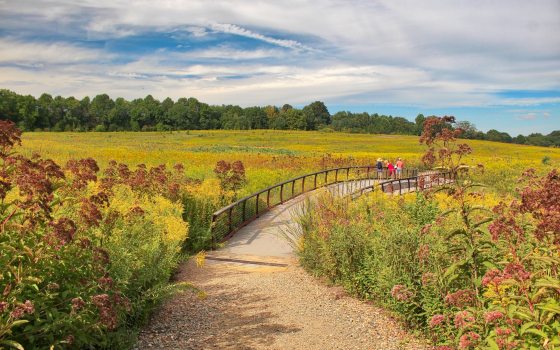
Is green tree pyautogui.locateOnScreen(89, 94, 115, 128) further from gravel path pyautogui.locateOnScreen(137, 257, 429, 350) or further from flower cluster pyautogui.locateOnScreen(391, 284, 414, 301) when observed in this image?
flower cluster pyautogui.locateOnScreen(391, 284, 414, 301)

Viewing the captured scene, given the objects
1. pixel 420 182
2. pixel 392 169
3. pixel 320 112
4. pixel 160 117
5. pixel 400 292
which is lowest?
pixel 400 292

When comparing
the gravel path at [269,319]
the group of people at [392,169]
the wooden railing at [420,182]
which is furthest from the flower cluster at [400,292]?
the group of people at [392,169]

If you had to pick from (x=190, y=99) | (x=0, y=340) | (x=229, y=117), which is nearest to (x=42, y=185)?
(x=0, y=340)

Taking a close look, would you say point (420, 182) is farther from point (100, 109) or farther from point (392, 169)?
point (100, 109)

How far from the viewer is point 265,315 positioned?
21.2ft

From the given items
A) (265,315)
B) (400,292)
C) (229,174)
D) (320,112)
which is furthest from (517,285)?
(320,112)

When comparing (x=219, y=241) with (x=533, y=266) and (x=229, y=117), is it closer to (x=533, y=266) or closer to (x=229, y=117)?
(x=533, y=266)

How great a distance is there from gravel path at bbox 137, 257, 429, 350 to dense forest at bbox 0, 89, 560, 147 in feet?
304

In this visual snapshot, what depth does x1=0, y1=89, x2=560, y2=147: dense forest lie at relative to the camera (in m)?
96.3

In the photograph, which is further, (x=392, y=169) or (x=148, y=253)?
(x=392, y=169)

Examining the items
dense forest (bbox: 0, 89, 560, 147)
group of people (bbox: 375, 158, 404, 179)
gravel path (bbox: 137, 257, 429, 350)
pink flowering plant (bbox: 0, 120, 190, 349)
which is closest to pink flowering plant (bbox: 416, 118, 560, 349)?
gravel path (bbox: 137, 257, 429, 350)

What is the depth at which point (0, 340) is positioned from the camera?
124 inches

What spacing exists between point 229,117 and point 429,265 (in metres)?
121

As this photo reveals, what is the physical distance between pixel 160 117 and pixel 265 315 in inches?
4672
